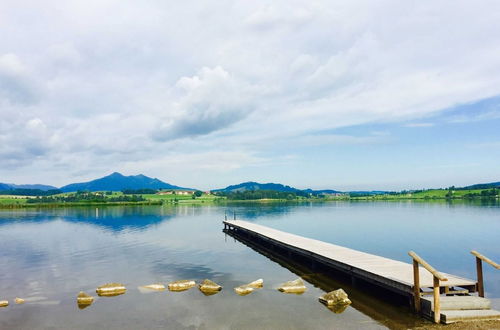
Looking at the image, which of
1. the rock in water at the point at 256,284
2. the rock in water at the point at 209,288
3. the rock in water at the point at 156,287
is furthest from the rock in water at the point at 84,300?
the rock in water at the point at 256,284

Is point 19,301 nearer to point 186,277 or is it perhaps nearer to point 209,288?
point 186,277

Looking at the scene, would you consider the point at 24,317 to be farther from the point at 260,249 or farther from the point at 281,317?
the point at 260,249

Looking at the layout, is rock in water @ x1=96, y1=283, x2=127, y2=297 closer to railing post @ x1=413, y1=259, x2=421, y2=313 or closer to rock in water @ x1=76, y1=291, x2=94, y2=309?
rock in water @ x1=76, y1=291, x2=94, y2=309

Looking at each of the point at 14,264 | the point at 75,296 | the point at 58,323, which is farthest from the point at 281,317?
the point at 14,264

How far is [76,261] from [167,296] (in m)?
14.7

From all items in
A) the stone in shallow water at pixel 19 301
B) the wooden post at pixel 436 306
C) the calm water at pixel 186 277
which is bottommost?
the calm water at pixel 186 277

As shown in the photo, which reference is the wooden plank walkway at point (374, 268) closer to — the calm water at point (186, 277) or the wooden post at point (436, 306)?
the calm water at point (186, 277)

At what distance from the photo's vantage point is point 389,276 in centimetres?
1750

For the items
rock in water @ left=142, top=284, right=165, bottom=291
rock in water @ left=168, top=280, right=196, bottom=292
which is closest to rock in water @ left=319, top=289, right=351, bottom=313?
rock in water @ left=168, top=280, right=196, bottom=292

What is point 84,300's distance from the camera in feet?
63.0

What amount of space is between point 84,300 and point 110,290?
1.81 m

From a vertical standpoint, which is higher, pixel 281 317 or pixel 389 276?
pixel 389 276

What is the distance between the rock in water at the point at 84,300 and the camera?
1878 cm

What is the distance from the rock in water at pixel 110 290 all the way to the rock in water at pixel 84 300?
0.96m
